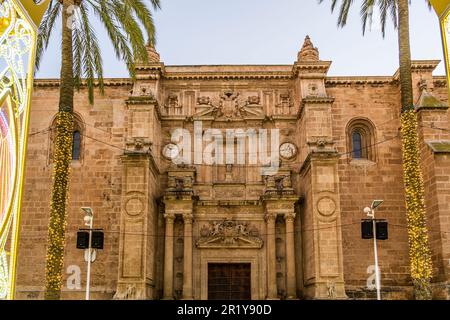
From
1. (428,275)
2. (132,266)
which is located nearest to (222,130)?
(132,266)

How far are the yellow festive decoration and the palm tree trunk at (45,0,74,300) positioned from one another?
6.76 m

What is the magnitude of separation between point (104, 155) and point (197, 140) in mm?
3978

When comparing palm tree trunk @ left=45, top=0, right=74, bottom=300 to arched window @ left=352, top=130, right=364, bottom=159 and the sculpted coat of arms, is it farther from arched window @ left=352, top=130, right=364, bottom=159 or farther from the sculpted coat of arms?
arched window @ left=352, top=130, right=364, bottom=159

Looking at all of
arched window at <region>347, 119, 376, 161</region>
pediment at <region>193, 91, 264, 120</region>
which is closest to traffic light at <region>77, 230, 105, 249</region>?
pediment at <region>193, 91, 264, 120</region>

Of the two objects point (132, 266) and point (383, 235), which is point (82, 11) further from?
point (383, 235)

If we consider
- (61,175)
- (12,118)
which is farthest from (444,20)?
(61,175)

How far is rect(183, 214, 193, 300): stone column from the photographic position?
19938mm

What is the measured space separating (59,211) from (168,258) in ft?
27.5

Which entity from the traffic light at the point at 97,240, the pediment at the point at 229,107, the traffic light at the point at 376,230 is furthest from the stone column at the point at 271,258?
the traffic light at the point at 97,240

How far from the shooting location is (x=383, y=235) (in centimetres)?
1513

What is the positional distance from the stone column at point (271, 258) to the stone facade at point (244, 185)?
41 millimetres

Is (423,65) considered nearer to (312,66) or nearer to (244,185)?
(312,66)

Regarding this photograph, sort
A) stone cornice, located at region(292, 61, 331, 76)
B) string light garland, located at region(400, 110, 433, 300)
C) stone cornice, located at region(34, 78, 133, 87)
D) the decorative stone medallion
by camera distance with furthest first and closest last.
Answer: stone cornice, located at region(34, 78, 133, 87)
stone cornice, located at region(292, 61, 331, 76)
the decorative stone medallion
string light garland, located at region(400, 110, 433, 300)

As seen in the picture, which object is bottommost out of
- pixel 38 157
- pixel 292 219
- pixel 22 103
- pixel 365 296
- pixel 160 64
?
pixel 365 296
